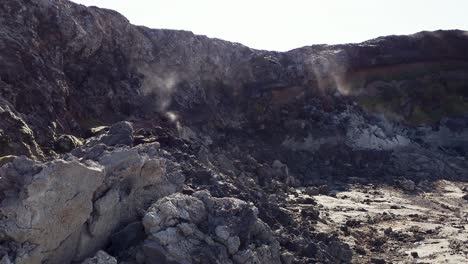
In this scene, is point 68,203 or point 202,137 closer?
point 68,203

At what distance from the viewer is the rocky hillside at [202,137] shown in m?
11.7

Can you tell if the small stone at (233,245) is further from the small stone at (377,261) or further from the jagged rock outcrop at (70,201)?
the small stone at (377,261)

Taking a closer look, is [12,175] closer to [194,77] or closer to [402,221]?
[402,221]

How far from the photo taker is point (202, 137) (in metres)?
30.9

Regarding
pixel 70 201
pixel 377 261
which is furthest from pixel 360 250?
pixel 70 201

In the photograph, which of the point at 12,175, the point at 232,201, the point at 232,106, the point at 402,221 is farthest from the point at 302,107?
the point at 12,175

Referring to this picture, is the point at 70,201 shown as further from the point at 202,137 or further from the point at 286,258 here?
the point at 202,137

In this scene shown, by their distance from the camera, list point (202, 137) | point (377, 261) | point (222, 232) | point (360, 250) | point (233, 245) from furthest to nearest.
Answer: point (202, 137) → point (360, 250) → point (377, 261) → point (222, 232) → point (233, 245)

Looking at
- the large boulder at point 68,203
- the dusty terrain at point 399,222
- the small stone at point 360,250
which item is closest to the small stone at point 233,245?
the large boulder at point 68,203

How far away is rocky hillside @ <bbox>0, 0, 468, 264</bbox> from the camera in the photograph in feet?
38.3

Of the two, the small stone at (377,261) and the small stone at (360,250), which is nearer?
the small stone at (377,261)

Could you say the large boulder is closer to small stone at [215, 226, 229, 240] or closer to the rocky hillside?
the rocky hillside

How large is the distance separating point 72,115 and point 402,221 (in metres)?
15.4

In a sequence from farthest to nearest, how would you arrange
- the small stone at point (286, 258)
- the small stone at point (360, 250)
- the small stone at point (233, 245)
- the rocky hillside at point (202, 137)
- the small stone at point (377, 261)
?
1. the small stone at point (360, 250)
2. the small stone at point (377, 261)
3. the small stone at point (286, 258)
4. the small stone at point (233, 245)
5. the rocky hillside at point (202, 137)
